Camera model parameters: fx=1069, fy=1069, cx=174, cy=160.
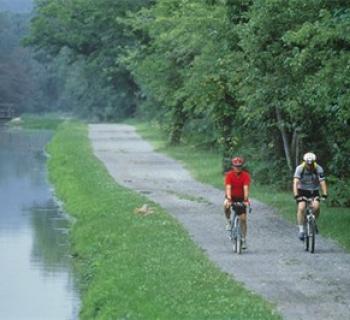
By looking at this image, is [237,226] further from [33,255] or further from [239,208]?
[33,255]

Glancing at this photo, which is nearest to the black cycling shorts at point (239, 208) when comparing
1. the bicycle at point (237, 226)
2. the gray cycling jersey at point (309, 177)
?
the bicycle at point (237, 226)

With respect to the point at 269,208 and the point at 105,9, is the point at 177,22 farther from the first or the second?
the point at 105,9

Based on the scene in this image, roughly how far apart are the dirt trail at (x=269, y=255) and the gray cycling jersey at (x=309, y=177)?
3.97ft

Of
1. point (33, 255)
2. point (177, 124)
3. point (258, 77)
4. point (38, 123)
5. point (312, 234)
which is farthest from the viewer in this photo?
point (38, 123)

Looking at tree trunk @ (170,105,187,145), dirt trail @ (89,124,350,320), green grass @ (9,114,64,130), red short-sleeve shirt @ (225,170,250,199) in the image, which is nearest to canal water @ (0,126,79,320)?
dirt trail @ (89,124,350,320)

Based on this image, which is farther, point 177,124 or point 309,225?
point 177,124

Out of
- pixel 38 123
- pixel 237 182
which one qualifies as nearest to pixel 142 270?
pixel 237 182

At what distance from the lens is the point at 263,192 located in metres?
30.8

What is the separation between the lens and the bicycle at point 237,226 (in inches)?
766

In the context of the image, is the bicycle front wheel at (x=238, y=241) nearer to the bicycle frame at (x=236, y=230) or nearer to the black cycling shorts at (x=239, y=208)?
the bicycle frame at (x=236, y=230)

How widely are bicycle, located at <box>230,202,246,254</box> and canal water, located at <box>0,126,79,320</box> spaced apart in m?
3.06

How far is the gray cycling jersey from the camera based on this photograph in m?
19.6

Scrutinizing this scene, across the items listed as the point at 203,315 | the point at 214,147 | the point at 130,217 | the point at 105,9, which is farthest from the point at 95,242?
the point at 105,9

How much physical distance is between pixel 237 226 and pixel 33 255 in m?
6.61
